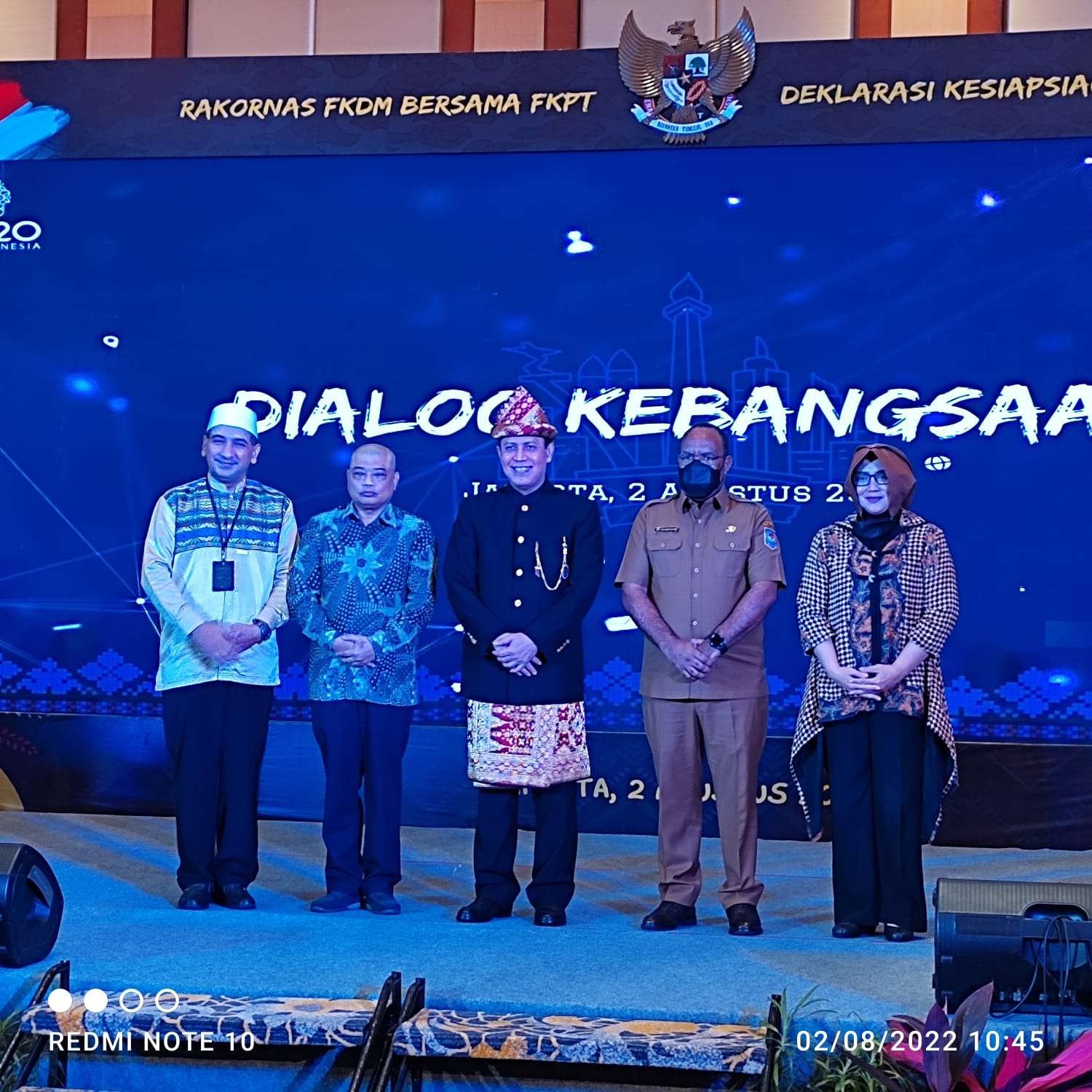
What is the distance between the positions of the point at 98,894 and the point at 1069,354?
424 centimetres

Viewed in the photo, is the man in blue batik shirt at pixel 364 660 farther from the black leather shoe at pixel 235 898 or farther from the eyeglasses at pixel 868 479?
the eyeglasses at pixel 868 479

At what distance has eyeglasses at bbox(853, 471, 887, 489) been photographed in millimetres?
4219

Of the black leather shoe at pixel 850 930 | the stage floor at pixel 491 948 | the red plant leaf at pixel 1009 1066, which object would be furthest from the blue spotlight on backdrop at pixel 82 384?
the red plant leaf at pixel 1009 1066

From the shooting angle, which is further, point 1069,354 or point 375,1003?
point 1069,354

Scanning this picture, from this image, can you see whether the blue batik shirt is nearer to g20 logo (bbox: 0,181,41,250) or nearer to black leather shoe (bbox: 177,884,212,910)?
black leather shoe (bbox: 177,884,212,910)

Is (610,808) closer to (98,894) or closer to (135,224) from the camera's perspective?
(98,894)

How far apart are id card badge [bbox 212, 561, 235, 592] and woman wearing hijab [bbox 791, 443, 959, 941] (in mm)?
1763

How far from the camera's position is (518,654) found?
4.29 metres

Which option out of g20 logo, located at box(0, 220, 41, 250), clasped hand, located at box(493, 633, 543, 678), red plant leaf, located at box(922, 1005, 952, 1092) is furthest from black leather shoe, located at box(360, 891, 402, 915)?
g20 logo, located at box(0, 220, 41, 250)

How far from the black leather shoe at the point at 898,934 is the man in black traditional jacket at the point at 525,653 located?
911 millimetres

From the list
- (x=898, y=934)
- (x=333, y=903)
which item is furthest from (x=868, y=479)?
(x=333, y=903)

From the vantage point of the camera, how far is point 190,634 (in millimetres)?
4484

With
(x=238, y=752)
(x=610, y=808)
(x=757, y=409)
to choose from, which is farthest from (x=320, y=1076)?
(x=757, y=409)
